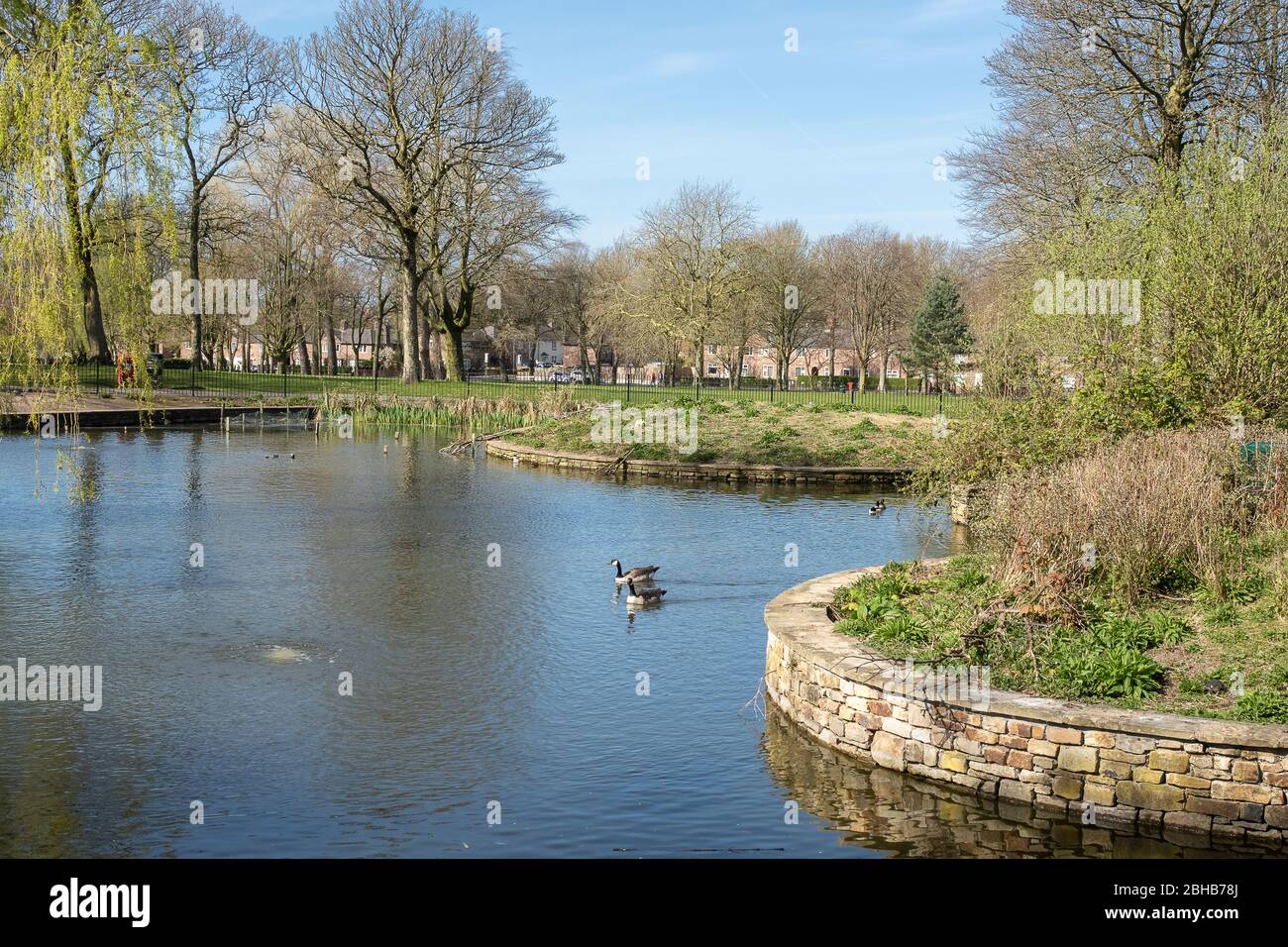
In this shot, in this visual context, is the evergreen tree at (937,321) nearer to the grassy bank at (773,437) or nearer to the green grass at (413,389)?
the green grass at (413,389)

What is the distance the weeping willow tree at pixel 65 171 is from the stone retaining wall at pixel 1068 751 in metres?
9.39

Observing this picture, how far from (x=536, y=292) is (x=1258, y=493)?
177 ft

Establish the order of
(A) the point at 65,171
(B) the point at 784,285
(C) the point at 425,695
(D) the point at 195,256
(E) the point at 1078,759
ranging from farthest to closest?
Result: 1. (B) the point at 784,285
2. (D) the point at 195,256
3. (A) the point at 65,171
4. (C) the point at 425,695
5. (E) the point at 1078,759

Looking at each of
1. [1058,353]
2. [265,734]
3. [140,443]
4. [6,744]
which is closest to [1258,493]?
[1058,353]

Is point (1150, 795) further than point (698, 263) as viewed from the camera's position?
No

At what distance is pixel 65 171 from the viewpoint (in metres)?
12.8

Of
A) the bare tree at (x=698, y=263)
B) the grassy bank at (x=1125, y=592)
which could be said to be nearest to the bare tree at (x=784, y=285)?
the bare tree at (x=698, y=263)

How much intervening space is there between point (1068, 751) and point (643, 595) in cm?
705

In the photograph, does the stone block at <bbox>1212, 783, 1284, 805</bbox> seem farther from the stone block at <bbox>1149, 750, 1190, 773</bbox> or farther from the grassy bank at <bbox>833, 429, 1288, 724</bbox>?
the grassy bank at <bbox>833, 429, 1288, 724</bbox>

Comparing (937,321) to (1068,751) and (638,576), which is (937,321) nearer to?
(638,576)

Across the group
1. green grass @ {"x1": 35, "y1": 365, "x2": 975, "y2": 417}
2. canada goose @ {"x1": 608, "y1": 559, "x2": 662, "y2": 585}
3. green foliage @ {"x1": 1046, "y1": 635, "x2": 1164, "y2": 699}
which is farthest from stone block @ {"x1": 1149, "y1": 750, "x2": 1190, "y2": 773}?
green grass @ {"x1": 35, "y1": 365, "x2": 975, "y2": 417}

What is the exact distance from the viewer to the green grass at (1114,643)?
8859 millimetres

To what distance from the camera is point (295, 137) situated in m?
49.9

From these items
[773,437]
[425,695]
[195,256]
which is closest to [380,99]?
[195,256]
